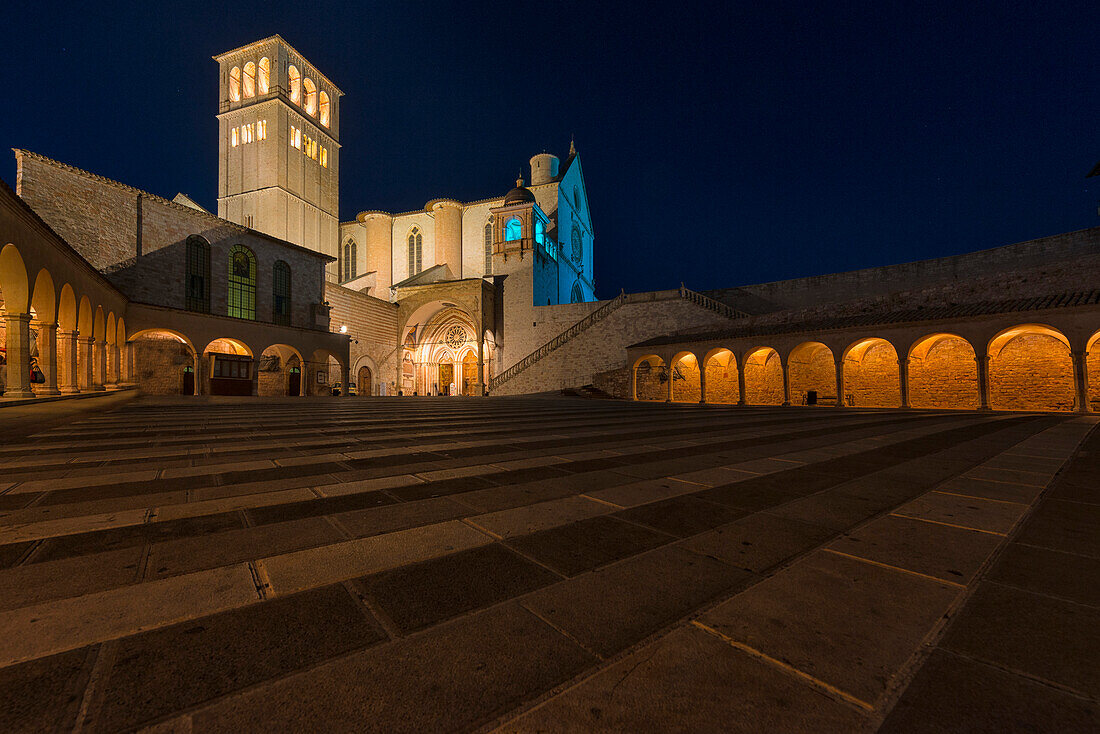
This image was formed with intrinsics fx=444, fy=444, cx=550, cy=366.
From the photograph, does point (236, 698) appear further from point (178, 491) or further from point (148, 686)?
point (178, 491)

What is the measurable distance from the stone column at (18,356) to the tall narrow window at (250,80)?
44278 mm

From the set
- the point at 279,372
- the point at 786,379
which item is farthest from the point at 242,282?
the point at 786,379

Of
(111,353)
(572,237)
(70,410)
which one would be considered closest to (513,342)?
(572,237)

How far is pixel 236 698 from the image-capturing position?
3.24ft

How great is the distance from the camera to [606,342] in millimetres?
28469

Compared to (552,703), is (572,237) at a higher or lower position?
higher

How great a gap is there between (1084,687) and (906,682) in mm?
432

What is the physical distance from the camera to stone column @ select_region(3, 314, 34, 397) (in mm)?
9383

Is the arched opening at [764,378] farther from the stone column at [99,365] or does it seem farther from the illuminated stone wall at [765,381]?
the stone column at [99,365]

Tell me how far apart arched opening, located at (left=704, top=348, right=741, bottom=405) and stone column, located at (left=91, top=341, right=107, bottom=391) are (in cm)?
2482

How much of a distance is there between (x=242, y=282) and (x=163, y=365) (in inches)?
232

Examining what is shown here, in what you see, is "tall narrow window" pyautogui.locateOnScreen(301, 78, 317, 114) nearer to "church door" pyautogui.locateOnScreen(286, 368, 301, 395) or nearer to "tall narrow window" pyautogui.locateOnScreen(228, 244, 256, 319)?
"tall narrow window" pyautogui.locateOnScreen(228, 244, 256, 319)

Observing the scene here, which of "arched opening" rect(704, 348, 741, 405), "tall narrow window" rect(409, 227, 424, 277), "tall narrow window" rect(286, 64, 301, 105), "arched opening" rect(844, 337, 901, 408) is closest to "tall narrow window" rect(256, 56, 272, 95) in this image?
"tall narrow window" rect(286, 64, 301, 105)

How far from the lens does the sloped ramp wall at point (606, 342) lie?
26469 mm
